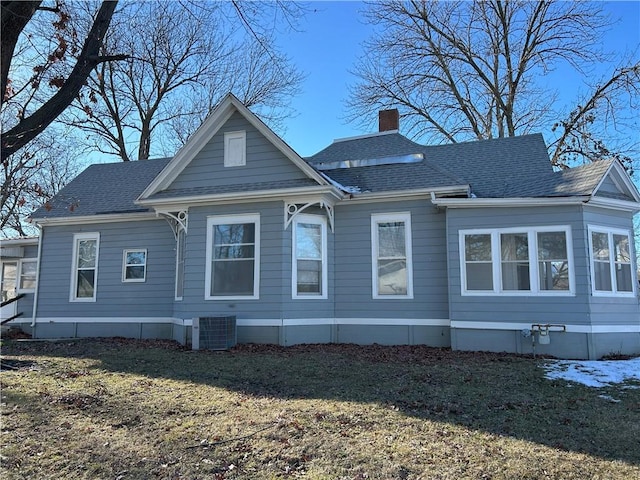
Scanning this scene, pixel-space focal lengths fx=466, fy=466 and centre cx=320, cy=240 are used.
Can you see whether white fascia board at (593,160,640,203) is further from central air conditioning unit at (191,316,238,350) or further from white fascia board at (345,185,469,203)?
central air conditioning unit at (191,316,238,350)

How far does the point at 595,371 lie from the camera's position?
25.3 ft

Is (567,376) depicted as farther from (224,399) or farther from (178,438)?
(178,438)

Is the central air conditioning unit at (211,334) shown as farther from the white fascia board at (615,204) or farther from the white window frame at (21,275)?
the white fascia board at (615,204)

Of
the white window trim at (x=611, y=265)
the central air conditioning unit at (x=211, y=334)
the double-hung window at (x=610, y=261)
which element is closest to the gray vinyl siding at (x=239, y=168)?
the central air conditioning unit at (x=211, y=334)

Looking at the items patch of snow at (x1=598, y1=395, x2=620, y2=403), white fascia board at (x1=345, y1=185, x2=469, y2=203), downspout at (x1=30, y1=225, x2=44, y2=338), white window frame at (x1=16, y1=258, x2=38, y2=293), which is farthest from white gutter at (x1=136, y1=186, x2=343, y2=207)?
patch of snow at (x1=598, y1=395, x2=620, y2=403)

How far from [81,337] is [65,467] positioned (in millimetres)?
10101

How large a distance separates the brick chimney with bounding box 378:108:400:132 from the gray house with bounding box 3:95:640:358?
117 cm

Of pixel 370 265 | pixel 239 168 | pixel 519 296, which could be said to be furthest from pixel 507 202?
pixel 239 168

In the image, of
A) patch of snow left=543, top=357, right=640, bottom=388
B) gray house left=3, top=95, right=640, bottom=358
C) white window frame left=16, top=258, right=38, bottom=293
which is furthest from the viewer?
white window frame left=16, top=258, right=38, bottom=293

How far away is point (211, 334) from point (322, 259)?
9.89 feet

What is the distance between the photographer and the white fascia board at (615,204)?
9141mm

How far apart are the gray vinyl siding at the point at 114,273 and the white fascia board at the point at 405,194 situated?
210 inches

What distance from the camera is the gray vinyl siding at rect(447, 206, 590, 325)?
9.01 metres

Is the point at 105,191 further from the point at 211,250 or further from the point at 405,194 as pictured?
the point at 405,194
